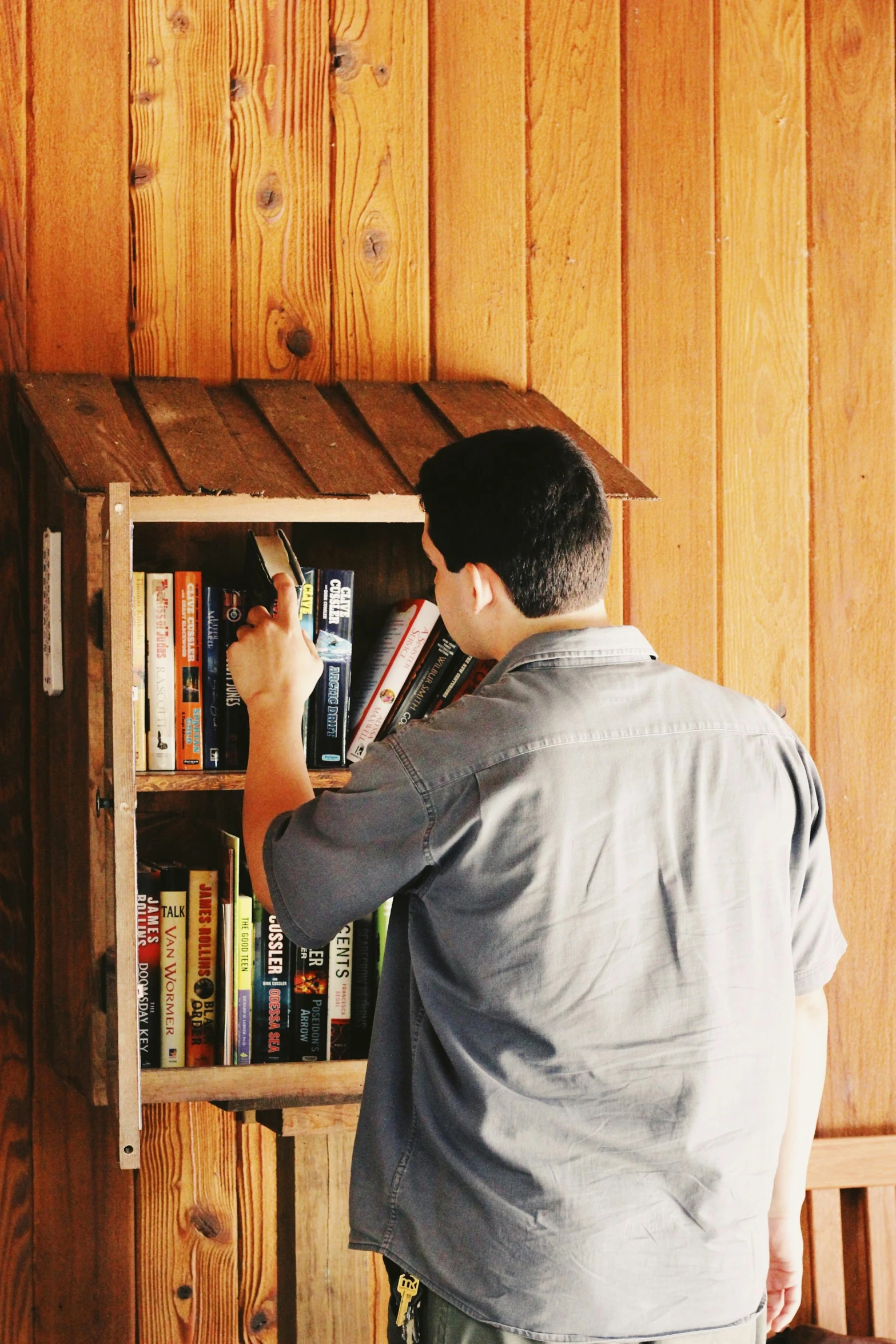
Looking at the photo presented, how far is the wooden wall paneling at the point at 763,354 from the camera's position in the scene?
2.26 meters

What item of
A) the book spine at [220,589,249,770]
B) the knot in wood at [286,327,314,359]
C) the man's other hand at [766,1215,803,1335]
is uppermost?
the knot in wood at [286,327,314,359]

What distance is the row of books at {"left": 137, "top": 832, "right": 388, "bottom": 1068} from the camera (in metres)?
1.78

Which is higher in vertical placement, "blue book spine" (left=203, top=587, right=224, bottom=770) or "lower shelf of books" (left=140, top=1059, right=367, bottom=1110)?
"blue book spine" (left=203, top=587, right=224, bottom=770)

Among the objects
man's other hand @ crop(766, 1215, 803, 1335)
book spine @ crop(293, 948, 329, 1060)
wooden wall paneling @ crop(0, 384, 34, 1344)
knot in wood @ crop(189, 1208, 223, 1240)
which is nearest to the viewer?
man's other hand @ crop(766, 1215, 803, 1335)


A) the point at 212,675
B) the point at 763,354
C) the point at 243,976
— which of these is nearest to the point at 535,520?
the point at 212,675

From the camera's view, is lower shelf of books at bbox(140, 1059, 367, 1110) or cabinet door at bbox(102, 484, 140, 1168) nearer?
cabinet door at bbox(102, 484, 140, 1168)

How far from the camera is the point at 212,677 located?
1760 mm

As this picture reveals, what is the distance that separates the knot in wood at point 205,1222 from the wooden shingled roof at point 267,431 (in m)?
1.10

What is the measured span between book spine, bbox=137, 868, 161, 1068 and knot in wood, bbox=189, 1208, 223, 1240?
373mm

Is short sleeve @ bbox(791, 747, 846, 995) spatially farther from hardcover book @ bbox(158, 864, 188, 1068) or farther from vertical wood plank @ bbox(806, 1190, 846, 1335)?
vertical wood plank @ bbox(806, 1190, 846, 1335)

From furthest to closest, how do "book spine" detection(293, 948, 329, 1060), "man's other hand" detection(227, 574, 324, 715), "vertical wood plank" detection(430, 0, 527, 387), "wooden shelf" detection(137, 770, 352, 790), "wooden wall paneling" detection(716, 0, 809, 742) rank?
"wooden wall paneling" detection(716, 0, 809, 742) < "vertical wood plank" detection(430, 0, 527, 387) < "book spine" detection(293, 948, 329, 1060) < "wooden shelf" detection(137, 770, 352, 790) < "man's other hand" detection(227, 574, 324, 715)

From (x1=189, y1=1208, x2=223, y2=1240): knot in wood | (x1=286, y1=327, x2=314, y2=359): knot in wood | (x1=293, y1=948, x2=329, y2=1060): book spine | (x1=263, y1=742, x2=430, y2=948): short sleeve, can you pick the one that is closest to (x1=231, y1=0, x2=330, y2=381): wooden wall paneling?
(x1=286, y1=327, x2=314, y2=359): knot in wood

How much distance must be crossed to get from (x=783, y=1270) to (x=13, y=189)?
5.69 ft

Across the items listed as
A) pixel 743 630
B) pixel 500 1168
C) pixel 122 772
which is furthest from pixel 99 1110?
pixel 743 630
